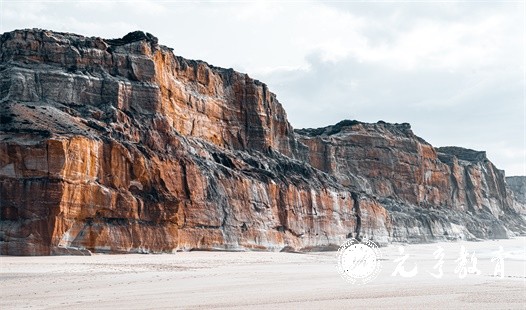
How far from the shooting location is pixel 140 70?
4066cm

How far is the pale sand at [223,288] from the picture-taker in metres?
15.0

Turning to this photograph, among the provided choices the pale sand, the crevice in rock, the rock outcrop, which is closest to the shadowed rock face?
the crevice in rock

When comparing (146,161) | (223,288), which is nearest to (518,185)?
(146,161)

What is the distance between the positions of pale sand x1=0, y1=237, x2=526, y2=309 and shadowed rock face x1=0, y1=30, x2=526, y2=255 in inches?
172

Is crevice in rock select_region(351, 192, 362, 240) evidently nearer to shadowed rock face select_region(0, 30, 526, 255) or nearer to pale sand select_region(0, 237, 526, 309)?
shadowed rock face select_region(0, 30, 526, 255)

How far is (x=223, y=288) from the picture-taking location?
728 inches

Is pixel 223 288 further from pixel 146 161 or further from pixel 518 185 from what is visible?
pixel 518 185

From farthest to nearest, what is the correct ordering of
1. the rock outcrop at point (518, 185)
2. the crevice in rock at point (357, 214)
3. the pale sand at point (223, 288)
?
the rock outcrop at point (518, 185) → the crevice in rock at point (357, 214) → the pale sand at point (223, 288)

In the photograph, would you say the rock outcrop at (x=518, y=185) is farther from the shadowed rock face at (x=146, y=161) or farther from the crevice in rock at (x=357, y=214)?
the crevice in rock at (x=357, y=214)

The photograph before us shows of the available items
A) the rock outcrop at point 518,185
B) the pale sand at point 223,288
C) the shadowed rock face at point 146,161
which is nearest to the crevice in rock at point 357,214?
the shadowed rock face at point 146,161

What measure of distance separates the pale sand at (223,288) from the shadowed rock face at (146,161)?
437cm

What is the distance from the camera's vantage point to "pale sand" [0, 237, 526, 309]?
1499 cm

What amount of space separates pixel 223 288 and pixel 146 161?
59.5 feet

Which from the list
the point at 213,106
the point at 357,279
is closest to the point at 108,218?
the point at 357,279
